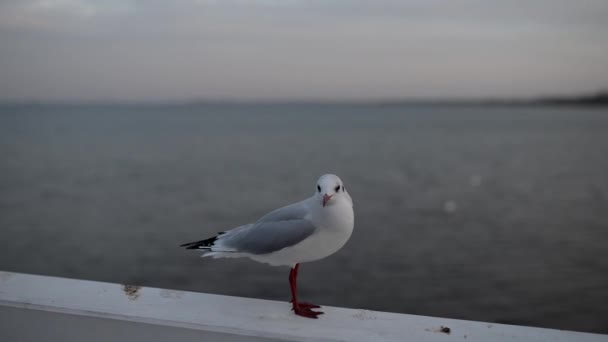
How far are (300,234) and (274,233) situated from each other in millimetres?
101

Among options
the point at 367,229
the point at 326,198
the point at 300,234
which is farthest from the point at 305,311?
the point at 367,229

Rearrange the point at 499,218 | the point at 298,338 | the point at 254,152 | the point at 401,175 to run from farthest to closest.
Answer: the point at 254,152
the point at 401,175
the point at 499,218
the point at 298,338

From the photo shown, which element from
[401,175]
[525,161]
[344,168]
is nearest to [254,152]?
[344,168]

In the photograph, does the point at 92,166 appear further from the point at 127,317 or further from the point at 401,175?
the point at 127,317

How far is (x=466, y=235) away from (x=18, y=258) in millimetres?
7821

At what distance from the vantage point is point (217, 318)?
1553mm

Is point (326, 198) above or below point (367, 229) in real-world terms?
below

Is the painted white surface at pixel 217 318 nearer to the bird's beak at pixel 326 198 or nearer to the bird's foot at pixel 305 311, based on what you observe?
the bird's foot at pixel 305 311

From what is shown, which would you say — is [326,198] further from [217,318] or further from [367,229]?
[367,229]

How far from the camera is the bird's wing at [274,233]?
174 cm

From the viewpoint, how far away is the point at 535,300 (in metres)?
7.77

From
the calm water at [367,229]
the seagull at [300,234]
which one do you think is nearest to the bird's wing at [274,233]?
the seagull at [300,234]

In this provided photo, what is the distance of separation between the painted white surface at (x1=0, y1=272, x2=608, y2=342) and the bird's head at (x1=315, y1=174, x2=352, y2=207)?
1.07 feet

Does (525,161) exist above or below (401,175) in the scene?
above
